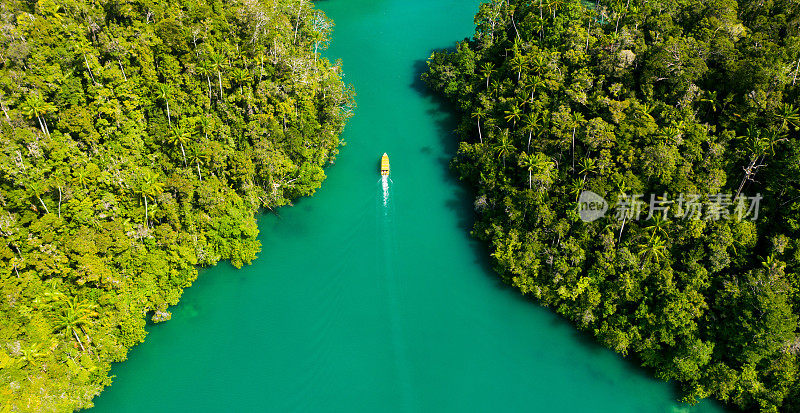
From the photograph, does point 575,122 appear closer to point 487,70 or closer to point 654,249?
point 654,249

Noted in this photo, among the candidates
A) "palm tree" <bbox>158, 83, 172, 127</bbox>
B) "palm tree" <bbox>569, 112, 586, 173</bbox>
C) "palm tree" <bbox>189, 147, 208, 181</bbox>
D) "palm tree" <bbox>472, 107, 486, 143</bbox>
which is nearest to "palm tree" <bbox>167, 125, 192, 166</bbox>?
"palm tree" <bbox>189, 147, 208, 181</bbox>

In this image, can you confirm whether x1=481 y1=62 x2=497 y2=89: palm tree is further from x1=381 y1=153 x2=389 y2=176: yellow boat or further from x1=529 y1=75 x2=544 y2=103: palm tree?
x1=381 y1=153 x2=389 y2=176: yellow boat

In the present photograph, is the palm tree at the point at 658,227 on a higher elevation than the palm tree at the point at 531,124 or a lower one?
lower

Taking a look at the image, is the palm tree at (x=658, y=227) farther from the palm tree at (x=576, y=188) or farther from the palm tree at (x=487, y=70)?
the palm tree at (x=487, y=70)

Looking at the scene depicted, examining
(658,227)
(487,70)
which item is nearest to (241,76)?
(487,70)

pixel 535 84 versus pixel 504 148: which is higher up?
pixel 535 84

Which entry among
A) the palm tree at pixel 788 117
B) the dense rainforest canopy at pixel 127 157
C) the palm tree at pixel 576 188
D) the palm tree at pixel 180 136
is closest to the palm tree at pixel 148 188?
the dense rainforest canopy at pixel 127 157

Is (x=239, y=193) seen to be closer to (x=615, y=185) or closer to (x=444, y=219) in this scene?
(x=444, y=219)
